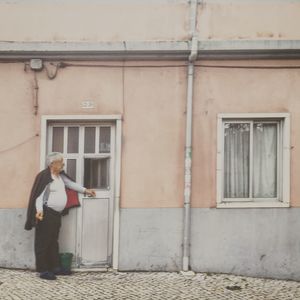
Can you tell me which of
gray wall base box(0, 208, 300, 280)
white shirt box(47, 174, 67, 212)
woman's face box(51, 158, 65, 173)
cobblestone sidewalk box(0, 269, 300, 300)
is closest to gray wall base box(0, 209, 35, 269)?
gray wall base box(0, 208, 300, 280)

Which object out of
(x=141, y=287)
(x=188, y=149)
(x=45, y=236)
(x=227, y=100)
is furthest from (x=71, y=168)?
(x=227, y=100)

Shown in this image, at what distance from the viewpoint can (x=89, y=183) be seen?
7.24 meters

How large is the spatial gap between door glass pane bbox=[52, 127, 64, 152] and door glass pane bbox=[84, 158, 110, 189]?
0.48 m

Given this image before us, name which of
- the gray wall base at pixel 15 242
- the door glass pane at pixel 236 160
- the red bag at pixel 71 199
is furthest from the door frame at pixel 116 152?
the door glass pane at pixel 236 160

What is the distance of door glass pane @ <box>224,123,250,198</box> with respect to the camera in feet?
23.4

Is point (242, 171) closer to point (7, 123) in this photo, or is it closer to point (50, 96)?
point (50, 96)

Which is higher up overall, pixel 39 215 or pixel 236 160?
pixel 236 160

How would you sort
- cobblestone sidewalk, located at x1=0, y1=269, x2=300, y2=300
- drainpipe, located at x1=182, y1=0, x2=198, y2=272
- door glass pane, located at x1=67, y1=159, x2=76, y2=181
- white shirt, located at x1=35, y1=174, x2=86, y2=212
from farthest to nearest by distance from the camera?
door glass pane, located at x1=67, y1=159, x2=76, y2=181, drainpipe, located at x1=182, y1=0, x2=198, y2=272, white shirt, located at x1=35, y1=174, x2=86, y2=212, cobblestone sidewalk, located at x1=0, y1=269, x2=300, y2=300

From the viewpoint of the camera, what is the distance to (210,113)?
7.02 meters

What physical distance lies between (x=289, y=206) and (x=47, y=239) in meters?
3.88

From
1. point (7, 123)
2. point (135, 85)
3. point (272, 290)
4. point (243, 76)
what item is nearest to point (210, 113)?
point (243, 76)
